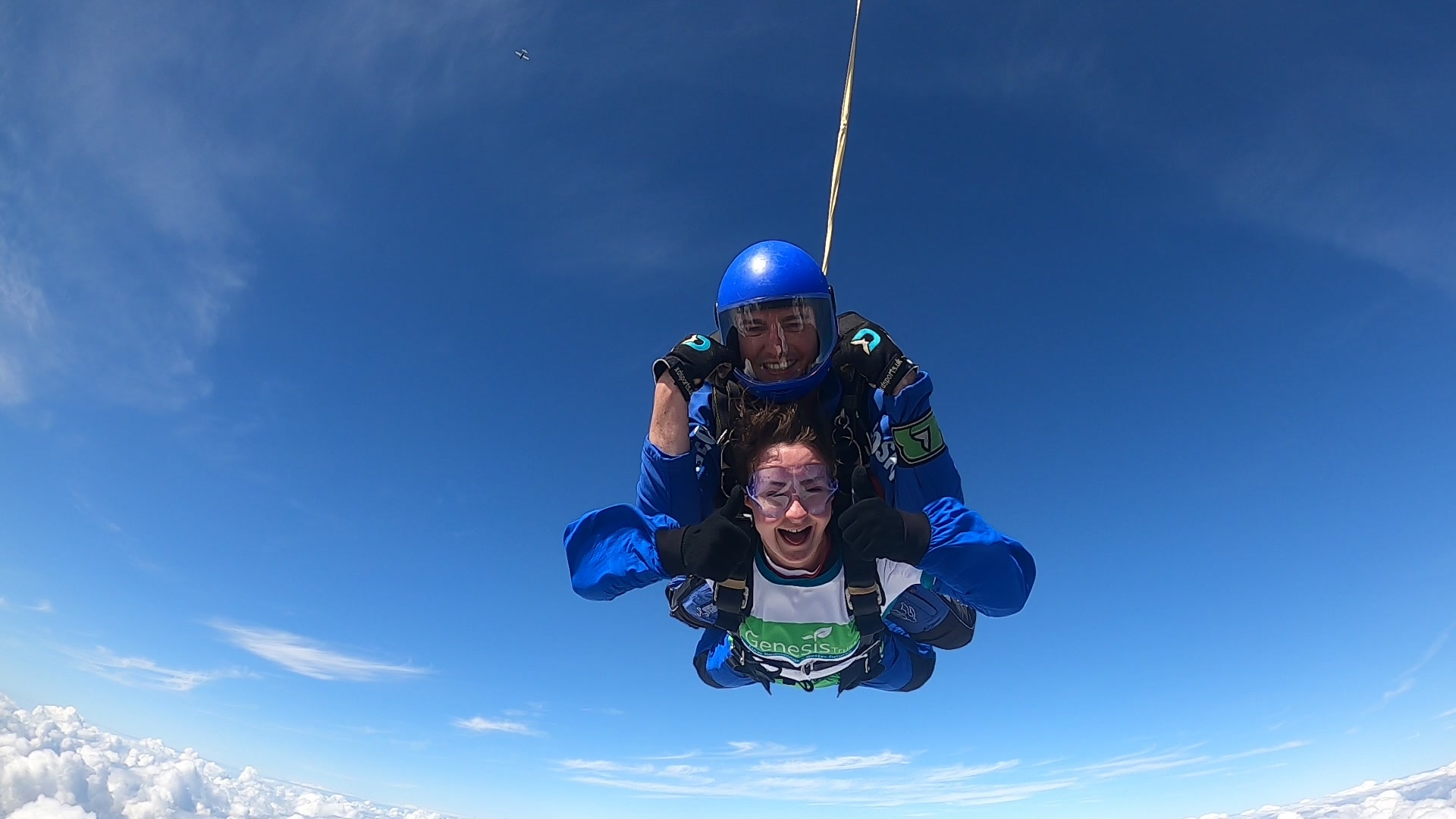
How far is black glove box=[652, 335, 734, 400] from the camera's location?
9.41ft

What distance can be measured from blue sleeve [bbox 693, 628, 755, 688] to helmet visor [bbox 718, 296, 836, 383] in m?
1.84

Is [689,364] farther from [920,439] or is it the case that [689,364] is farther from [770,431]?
[920,439]

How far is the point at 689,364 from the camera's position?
2.88 metres

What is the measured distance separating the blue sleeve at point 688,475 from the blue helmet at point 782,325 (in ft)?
0.93

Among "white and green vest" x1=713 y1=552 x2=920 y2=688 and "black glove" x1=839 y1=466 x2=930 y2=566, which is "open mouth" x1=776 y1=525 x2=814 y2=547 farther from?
"black glove" x1=839 y1=466 x2=930 y2=566

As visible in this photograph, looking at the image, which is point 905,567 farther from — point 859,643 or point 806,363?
point 806,363

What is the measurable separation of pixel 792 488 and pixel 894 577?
63 centimetres

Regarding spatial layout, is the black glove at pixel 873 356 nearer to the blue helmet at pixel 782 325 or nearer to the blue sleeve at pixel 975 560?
the blue helmet at pixel 782 325

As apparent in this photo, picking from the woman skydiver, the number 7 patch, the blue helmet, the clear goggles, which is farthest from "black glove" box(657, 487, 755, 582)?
the number 7 patch

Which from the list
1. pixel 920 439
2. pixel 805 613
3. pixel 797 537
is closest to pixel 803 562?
pixel 797 537

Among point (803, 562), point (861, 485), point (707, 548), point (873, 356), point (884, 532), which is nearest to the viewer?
point (884, 532)

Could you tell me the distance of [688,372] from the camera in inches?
113

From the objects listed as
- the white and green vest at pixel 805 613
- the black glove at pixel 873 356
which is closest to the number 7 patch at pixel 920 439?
the black glove at pixel 873 356

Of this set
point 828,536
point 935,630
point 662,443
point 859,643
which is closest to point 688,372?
point 662,443
